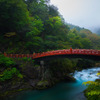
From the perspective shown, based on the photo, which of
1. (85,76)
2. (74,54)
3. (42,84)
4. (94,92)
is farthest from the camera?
(85,76)

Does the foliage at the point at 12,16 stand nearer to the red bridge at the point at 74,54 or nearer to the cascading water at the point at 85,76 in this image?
the red bridge at the point at 74,54

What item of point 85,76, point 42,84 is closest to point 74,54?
point 42,84

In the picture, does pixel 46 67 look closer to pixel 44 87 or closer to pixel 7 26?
pixel 44 87

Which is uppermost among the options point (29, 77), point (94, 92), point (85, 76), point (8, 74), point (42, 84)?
point (94, 92)

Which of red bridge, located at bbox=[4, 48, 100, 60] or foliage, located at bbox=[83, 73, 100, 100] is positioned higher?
red bridge, located at bbox=[4, 48, 100, 60]

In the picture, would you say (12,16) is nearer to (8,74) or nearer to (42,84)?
(8,74)

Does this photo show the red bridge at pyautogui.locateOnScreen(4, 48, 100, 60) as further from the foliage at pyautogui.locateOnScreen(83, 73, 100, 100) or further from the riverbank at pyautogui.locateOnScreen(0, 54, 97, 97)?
the foliage at pyautogui.locateOnScreen(83, 73, 100, 100)

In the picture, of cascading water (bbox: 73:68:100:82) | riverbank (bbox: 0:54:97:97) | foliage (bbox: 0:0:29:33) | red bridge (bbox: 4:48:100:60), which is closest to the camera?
red bridge (bbox: 4:48:100:60)

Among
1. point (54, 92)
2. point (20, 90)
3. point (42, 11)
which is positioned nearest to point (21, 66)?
point (20, 90)

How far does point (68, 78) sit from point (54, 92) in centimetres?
671

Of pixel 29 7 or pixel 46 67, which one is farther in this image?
pixel 29 7

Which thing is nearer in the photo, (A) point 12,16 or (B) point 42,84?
(B) point 42,84

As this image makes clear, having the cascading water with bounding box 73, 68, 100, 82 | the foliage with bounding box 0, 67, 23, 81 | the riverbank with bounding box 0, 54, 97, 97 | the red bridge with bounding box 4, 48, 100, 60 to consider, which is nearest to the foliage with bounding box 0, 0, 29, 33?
the red bridge with bounding box 4, 48, 100, 60

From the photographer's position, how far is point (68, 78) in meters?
21.5
